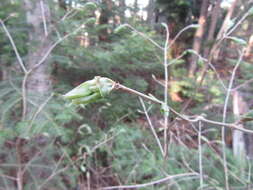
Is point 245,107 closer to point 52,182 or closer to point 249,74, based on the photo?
point 249,74

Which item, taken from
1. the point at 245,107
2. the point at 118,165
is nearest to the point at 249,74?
the point at 245,107

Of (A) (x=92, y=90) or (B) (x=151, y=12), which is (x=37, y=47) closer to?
(B) (x=151, y=12)

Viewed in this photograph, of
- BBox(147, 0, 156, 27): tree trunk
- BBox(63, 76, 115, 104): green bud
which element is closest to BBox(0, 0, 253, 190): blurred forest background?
BBox(147, 0, 156, 27): tree trunk

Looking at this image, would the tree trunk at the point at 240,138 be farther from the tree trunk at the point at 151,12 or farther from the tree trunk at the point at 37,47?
→ the tree trunk at the point at 37,47

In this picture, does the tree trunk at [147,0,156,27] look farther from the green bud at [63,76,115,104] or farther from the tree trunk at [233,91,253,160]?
the green bud at [63,76,115,104]

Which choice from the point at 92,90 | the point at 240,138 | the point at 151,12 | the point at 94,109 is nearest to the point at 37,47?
the point at 94,109

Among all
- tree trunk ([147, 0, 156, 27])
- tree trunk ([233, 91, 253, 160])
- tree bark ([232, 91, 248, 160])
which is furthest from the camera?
tree trunk ([233, 91, 253, 160])

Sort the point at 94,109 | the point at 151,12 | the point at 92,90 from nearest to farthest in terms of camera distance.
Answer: the point at 92,90 → the point at 151,12 → the point at 94,109

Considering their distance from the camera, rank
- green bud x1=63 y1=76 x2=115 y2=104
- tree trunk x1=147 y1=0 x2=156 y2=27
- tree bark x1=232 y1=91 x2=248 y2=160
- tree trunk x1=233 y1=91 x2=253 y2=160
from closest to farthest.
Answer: green bud x1=63 y1=76 x2=115 y2=104, tree trunk x1=147 y1=0 x2=156 y2=27, tree bark x1=232 y1=91 x2=248 y2=160, tree trunk x1=233 y1=91 x2=253 y2=160
